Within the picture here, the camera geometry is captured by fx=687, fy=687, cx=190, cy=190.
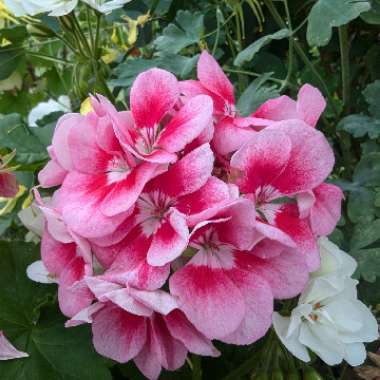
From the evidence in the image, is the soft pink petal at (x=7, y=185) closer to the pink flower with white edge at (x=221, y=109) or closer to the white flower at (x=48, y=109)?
the pink flower with white edge at (x=221, y=109)

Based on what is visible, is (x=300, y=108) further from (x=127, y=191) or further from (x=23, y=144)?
(x=23, y=144)

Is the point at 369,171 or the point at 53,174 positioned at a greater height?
the point at 53,174

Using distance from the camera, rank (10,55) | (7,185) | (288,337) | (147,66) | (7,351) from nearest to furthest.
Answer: (288,337), (7,351), (7,185), (147,66), (10,55)

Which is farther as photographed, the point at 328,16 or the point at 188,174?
the point at 328,16

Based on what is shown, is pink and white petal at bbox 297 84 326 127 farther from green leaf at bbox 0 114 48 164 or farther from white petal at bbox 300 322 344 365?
green leaf at bbox 0 114 48 164

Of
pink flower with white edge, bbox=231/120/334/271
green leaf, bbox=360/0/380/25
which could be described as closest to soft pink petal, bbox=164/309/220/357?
pink flower with white edge, bbox=231/120/334/271

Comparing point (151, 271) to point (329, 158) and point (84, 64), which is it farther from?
point (84, 64)

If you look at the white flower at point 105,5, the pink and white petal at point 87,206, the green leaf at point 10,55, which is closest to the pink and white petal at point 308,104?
the pink and white petal at point 87,206

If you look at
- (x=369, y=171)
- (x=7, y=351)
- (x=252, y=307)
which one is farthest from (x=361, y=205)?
(x=7, y=351)
